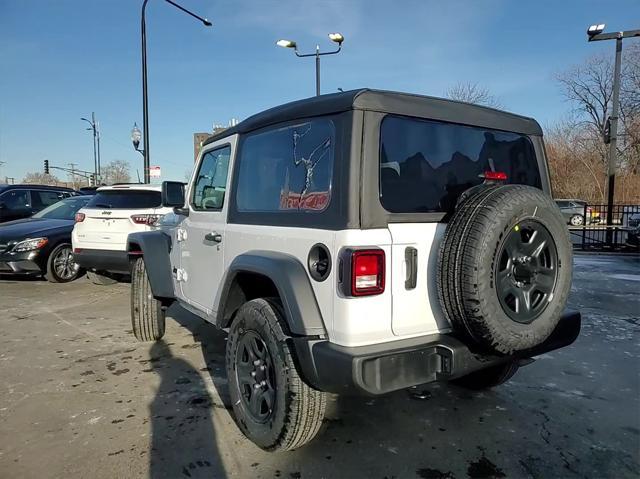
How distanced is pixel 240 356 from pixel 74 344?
2.71 metres

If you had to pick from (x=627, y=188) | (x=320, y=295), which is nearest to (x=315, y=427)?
(x=320, y=295)

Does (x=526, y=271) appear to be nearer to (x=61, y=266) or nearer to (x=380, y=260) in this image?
(x=380, y=260)

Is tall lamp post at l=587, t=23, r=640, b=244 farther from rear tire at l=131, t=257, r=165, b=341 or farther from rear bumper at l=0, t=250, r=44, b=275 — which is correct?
rear bumper at l=0, t=250, r=44, b=275

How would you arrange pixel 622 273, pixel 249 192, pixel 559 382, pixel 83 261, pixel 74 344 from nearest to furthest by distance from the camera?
pixel 249 192
pixel 559 382
pixel 74 344
pixel 83 261
pixel 622 273

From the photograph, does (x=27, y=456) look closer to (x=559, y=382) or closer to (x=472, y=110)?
(x=472, y=110)

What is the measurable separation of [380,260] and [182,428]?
5.77 feet

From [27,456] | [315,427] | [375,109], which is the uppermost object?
[375,109]

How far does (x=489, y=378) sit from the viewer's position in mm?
3379

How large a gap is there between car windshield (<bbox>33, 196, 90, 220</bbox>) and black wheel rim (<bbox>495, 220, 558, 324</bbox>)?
8733mm

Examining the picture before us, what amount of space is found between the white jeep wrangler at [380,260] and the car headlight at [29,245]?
626cm

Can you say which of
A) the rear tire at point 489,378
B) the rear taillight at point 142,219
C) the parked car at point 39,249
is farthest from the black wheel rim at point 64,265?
the rear tire at point 489,378

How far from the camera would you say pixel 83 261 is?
694 centimetres

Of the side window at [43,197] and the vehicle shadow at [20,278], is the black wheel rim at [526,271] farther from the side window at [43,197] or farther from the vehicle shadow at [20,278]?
the side window at [43,197]

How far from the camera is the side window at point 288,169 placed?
2.41 metres
